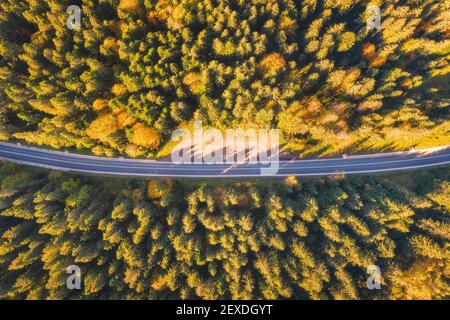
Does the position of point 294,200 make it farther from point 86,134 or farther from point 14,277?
point 14,277

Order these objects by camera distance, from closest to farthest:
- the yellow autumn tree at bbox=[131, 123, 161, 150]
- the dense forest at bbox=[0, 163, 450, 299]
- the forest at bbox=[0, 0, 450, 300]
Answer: the dense forest at bbox=[0, 163, 450, 299]
the forest at bbox=[0, 0, 450, 300]
the yellow autumn tree at bbox=[131, 123, 161, 150]

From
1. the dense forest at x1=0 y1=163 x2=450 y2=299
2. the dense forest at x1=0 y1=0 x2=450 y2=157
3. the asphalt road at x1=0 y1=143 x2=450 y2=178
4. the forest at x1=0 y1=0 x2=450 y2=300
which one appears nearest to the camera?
the dense forest at x1=0 y1=163 x2=450 y2=299

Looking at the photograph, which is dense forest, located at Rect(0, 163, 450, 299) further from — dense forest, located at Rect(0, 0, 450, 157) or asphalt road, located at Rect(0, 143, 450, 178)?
dense forest, located at Rect(0, 0, 450, 157)

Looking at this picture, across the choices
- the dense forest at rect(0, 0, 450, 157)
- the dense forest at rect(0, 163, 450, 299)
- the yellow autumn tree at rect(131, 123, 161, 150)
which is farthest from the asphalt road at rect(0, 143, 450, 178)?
the yellow autumn tree at rect(131, 123, 161, 150)

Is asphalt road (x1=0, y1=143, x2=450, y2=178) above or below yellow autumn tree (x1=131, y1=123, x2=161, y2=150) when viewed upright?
below

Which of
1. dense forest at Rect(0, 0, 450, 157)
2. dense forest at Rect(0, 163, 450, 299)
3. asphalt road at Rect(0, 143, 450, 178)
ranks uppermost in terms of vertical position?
dense forest at Rect(0, 0, 450, 157)

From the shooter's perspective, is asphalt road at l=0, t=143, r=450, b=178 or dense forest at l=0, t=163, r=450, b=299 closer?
dense forest at l=0, t=163, r=450, b=299

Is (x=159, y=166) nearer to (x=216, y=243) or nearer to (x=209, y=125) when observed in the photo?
(x=209, y=125)

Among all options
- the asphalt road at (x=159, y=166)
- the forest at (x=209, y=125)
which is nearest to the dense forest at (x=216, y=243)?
the forest at (x=209, y=125)
